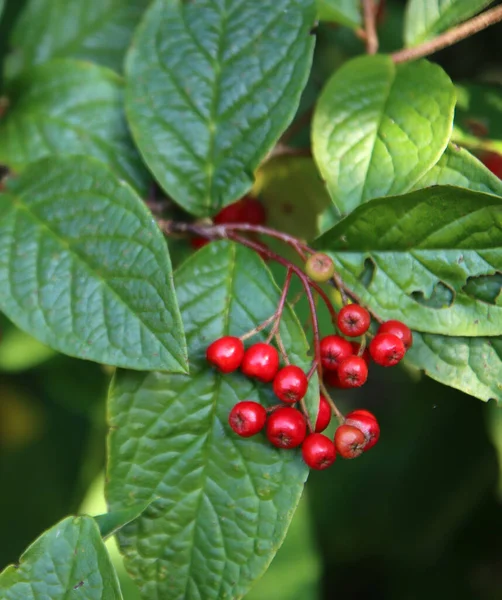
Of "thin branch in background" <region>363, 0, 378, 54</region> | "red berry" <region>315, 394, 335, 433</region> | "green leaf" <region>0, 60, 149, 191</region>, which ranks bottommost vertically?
"red berry" <region>315, 394, 335, 433</region>

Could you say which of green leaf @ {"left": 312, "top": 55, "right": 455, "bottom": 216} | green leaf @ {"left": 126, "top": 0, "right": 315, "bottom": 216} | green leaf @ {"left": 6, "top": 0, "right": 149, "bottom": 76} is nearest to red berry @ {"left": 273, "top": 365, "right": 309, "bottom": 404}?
green leaf @ {"left": 312, "top": 55, "right": 455, "bottom": 216}

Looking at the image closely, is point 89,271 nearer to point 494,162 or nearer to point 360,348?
point 360,348

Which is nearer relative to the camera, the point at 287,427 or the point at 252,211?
the point at 287,427

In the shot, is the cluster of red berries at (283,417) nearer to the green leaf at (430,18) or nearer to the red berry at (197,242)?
the red berry at (197,242)

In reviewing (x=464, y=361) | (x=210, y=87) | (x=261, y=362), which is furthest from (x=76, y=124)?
(x=464, y=361)

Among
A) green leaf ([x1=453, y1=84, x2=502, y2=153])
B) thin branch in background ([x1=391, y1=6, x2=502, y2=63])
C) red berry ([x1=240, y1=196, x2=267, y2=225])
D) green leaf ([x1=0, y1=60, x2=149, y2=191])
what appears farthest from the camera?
red berry ([x1=240, y1=196, x2=267, y2=225])

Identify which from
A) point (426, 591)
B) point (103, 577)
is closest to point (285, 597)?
point (426, 591)

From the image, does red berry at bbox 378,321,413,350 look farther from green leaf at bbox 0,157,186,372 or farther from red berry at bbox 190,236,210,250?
red berry at bbox 190,236,210,250

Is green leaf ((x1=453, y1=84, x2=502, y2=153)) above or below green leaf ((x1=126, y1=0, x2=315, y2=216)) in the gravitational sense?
below
